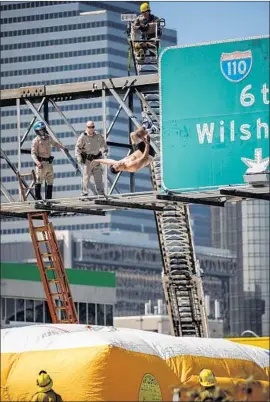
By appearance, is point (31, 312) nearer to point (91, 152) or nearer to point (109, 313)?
point (109, 313)

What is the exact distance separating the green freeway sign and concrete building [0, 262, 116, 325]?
60416 millimetres

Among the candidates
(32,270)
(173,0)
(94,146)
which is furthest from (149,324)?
(94,146)

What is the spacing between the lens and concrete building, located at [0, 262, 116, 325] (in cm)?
10056

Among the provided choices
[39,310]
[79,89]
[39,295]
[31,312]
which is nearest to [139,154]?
[79,89]

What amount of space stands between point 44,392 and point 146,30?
66.3ft

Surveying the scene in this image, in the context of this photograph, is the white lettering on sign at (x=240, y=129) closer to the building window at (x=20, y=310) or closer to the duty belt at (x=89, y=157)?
the duty belt at (x=89, y=157)

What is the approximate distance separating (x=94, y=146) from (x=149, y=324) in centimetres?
13885

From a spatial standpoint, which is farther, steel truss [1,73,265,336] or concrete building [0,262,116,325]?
concrete building [0,262,116,325]

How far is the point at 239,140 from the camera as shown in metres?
32.6

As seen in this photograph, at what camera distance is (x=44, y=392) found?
80.8 ft

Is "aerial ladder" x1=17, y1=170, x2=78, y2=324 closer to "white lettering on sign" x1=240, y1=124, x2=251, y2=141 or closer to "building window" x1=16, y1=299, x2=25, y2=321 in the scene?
"white lettering on sign" x1=240, y1=124, x2=251, y2=141

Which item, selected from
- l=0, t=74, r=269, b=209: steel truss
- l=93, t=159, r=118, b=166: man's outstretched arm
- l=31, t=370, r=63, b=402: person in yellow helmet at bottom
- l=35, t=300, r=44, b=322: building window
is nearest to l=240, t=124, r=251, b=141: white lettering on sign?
l=0, t=74, r=269, b=209: steel truss

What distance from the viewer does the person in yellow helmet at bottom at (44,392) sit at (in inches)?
967

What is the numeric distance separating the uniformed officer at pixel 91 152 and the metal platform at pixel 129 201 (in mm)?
756
